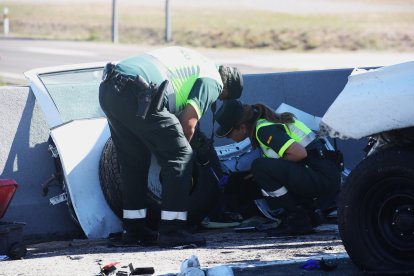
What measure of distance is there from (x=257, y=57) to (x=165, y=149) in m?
22.1

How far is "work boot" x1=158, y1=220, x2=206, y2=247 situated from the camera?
666 centimetres

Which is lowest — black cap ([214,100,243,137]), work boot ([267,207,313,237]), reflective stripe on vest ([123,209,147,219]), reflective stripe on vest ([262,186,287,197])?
work boot ([267,207,313,237])

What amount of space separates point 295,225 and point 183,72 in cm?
144

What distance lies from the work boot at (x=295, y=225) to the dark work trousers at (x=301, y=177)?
0.20 m

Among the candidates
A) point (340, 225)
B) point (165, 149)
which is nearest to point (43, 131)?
point (165, 149)

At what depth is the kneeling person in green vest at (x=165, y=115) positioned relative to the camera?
21.7 feet

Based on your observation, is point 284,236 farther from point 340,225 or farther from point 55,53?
point 55,53

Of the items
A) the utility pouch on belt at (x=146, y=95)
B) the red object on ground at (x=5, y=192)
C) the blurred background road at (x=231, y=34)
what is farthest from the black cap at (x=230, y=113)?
the blurred background road at (x=231, y=34)

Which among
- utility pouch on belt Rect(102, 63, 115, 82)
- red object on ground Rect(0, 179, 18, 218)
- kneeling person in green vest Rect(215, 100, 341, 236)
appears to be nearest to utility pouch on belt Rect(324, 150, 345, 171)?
kneeling person in green vest Rect(215, 100, 341, 236)

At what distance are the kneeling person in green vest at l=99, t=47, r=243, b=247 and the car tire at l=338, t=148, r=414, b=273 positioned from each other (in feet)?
4.96

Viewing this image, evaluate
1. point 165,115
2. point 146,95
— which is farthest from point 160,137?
point 146,95

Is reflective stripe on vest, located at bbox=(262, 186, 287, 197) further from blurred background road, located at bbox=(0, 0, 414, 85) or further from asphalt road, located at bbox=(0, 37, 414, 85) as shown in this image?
asphalt road, located at bbox=(0, 37, 414, 85)

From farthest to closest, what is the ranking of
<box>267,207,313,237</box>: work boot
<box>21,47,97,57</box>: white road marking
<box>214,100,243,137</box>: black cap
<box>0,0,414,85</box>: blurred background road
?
<box>21,47,97,57</box>: white road marking
<box>0,0,414,85</box>: blurred background road
<box>214,100,243,137</box>: black cap
<box>267,207,313,237</box>: work boot

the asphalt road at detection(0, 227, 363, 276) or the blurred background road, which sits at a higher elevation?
the asphalt road at detection(0, 227, 363, 276)
